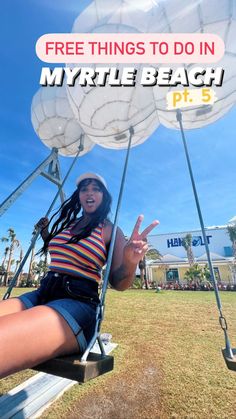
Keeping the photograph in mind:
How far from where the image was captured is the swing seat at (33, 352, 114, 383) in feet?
4.01

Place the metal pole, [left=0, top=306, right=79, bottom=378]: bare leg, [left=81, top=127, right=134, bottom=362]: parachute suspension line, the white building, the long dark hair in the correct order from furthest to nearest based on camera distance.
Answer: the white building < the metal pole < the long dark hair < [left=81, top=127, right=134, bottom=362]: parachute suspension line < [left=0, top=306, right=79, bottom=378]: bare leg

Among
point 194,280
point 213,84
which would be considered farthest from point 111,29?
point 194,280

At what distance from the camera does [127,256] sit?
1.89 m

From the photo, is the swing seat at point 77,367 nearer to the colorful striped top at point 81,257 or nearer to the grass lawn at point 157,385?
the colorful striped top at point 81,257

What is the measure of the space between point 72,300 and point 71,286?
13 centimetres

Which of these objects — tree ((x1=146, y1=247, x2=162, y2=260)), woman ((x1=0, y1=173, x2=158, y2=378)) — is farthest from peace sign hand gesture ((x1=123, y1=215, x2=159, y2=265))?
tree ((x1=146, y1=247, x2=162, y2=260))

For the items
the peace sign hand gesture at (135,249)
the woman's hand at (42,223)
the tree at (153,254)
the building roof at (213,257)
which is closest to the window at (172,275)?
the tree at (153,254)

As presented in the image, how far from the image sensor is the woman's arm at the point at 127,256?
1879 millimetres

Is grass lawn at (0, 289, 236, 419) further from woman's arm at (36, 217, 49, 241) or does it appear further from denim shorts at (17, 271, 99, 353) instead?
woman's arm at (36, 217, 49, 241)

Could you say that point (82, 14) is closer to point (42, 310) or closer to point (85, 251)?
point (85, 251)

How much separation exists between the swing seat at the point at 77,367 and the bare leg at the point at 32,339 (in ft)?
0.18

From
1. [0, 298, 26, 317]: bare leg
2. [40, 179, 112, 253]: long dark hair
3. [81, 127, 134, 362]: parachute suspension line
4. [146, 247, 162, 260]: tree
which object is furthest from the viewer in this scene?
[146, 247, 162, 260]: tree

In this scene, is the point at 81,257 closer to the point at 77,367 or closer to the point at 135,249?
the point at 135,249

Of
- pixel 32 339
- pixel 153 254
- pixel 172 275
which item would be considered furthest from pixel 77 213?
pixel 172 275
